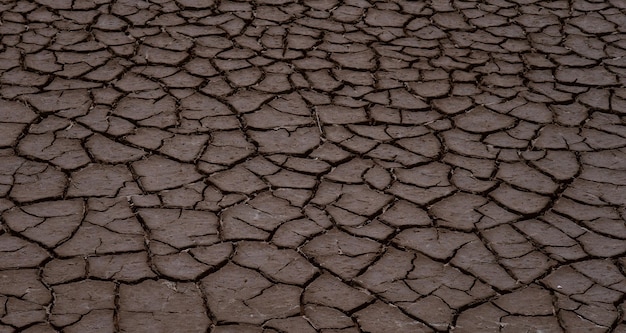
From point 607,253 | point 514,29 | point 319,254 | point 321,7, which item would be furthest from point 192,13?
point 607,253

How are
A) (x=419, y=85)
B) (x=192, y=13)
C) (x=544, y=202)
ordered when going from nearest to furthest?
(x=544, y=202) < (x=419, y=85) < (x=192, y=13)

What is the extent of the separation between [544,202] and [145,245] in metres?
1.56

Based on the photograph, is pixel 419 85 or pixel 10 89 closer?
pixel 10 89

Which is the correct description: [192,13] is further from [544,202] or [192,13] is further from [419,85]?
[544,202]

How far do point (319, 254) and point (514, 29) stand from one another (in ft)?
7.40

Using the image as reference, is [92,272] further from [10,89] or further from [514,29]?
[514,29]

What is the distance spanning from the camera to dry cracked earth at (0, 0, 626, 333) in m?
2.74

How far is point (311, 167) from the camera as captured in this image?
340 cm

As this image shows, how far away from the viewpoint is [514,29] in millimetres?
4586

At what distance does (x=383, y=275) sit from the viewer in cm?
286

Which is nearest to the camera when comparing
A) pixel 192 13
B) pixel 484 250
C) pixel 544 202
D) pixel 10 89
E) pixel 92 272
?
pixel 92 272

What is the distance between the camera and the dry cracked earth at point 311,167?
9.00 feet

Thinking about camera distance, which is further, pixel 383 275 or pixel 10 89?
pixel 10 89

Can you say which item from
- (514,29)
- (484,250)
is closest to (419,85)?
(514,29)
